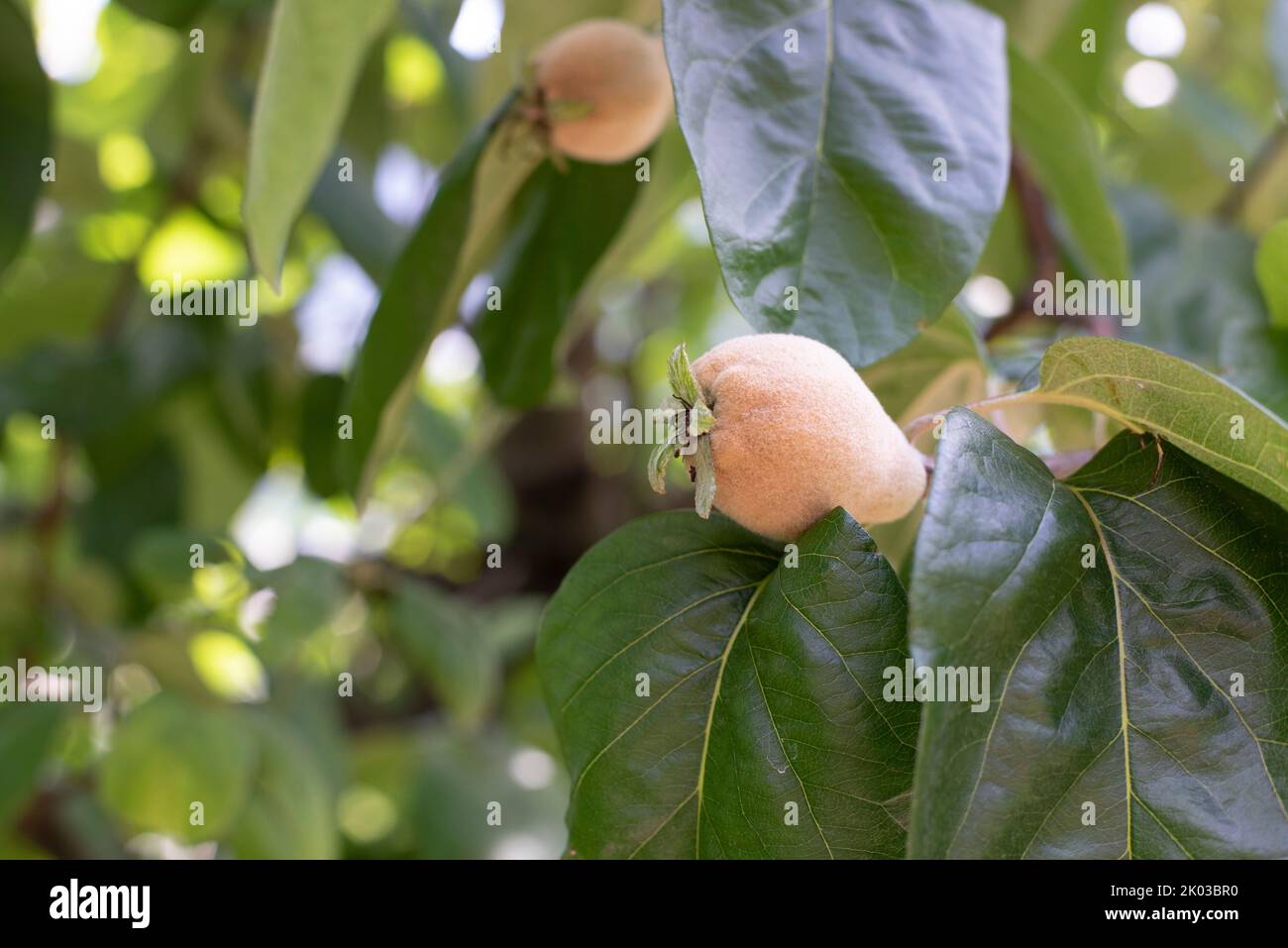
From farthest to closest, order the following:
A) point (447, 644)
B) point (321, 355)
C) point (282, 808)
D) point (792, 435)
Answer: point (321, 355)
point (447, 644)
point (282, 808)
point (792, 435)

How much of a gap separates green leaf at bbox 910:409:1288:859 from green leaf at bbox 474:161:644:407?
359mm

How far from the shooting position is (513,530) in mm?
1947

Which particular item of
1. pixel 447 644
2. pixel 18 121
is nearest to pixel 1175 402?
pixel 18 121

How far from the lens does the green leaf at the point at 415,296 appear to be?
2.11ft

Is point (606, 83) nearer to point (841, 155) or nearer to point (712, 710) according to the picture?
point (841, 155)

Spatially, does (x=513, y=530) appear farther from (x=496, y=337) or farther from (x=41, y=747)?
(x=496, y=337)

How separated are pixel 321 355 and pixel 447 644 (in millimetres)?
442

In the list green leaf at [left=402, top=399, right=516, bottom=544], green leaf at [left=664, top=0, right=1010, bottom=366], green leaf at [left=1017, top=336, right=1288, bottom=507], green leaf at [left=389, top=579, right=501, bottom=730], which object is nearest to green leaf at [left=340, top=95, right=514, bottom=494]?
green leaf at [left=664, top=0, right=1010, bottom=366]

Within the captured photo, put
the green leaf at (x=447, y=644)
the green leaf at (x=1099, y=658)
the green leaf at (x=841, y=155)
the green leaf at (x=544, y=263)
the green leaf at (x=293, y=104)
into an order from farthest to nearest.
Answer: the green leaf at (x=447, y=644) → the green leaf at (x=544, y=263) → the green leaf at (x=293, y=104) → the green leaf at (x=841, y=155) → the green leaf at (x=1099, y=658)

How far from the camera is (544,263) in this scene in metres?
0.74

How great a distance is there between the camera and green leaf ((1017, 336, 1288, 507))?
397 millimetres

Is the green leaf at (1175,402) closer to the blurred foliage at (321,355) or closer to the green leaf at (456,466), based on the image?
the blurred foliage at (321,355)

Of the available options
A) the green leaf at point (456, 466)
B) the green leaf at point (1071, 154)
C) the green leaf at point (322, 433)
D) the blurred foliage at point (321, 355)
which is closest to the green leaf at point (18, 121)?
the blurred foliage at point (321, 355)

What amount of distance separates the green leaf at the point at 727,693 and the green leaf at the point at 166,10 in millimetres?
494
